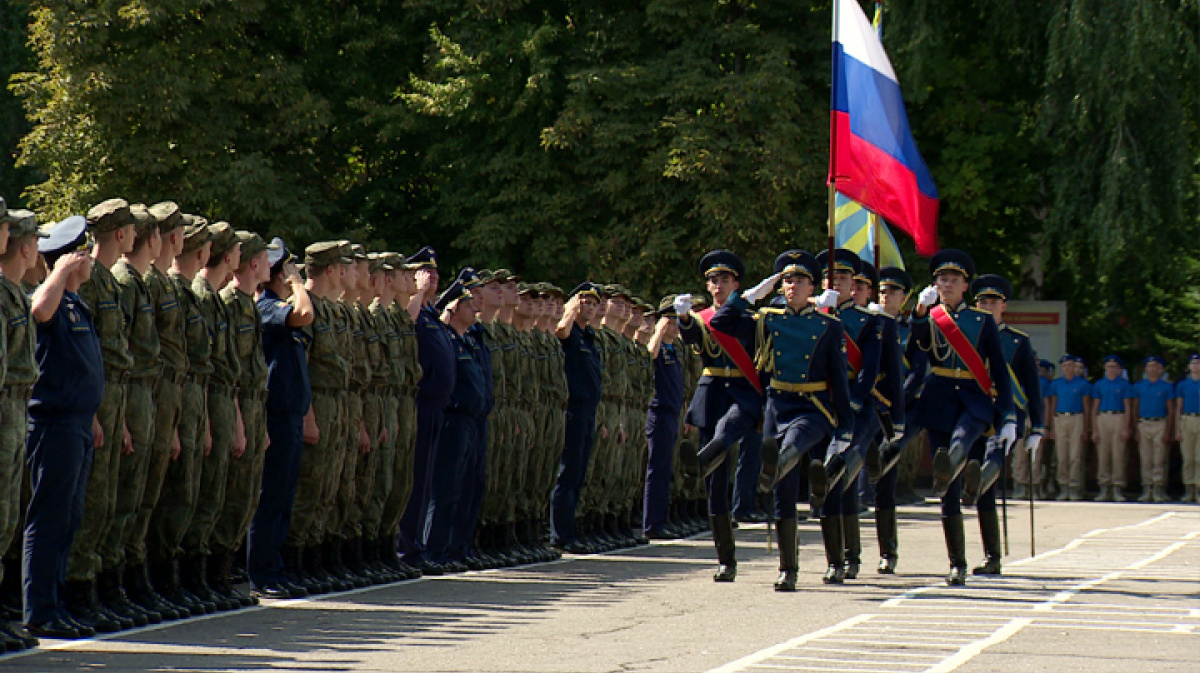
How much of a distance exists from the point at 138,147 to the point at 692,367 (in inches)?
492

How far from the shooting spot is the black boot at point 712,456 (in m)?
13.6

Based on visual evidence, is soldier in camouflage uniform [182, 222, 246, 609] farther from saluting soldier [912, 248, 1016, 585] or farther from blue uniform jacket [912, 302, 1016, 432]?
blue uniform jacket [912, 302, 1016, 432]

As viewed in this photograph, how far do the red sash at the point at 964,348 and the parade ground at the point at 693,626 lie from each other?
1390mm

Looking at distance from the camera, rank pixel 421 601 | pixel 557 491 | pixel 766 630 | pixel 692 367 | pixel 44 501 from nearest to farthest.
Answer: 1. pixel 44 501
2. pixel 766 630
3. pixel 421 601
4. pixel 557 491
5. pixel 692 367

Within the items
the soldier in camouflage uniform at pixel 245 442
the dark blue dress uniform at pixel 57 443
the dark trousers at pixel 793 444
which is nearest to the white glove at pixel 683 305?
the dark trousers at pixel 793 444

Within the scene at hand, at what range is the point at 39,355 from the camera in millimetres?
10156

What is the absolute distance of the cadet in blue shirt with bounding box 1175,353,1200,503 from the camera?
3045 cm

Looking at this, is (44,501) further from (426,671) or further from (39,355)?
(426,671)

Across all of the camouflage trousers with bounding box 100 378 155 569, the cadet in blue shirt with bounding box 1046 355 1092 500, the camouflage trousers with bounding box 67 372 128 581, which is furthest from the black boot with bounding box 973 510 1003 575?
the cadet in blue shirt with bounding box 1046 355 1092 500

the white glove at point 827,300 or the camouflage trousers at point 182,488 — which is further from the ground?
the white glove at point 827,300

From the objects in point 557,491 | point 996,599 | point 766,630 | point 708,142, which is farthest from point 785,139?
point 766,630

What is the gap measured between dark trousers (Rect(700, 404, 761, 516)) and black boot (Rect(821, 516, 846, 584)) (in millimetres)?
720

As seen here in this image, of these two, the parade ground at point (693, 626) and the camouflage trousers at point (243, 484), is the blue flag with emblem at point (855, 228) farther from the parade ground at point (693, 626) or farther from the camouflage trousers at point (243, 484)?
the camouflage trousers at point (243, 484)

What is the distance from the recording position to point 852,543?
48.5ft
